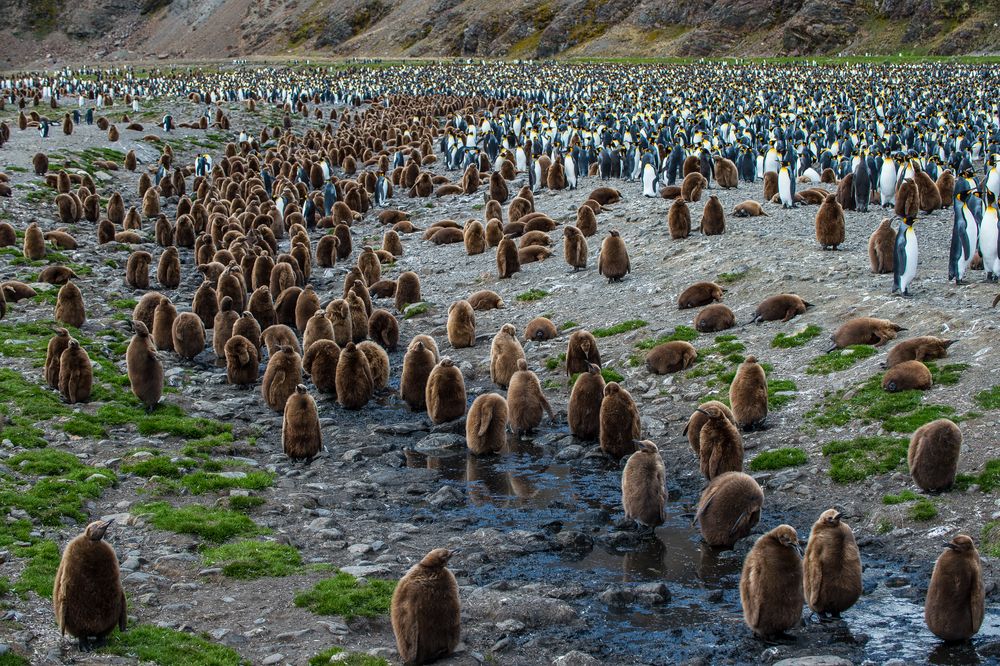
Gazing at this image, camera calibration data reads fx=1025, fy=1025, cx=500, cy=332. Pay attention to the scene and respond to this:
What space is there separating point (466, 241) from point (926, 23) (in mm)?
58663

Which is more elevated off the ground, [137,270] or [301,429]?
[137,270]

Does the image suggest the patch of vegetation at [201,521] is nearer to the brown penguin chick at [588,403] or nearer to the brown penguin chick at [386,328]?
the brown penguin chick at [588,403]

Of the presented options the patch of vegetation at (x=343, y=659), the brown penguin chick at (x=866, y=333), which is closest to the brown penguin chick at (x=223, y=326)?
the brown penguin chick at (x=866, y=333)

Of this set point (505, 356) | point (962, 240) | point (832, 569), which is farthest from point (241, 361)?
point (962, 240)

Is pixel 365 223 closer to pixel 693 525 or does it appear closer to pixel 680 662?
pixel 693 525

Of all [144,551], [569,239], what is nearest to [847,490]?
[144,551]

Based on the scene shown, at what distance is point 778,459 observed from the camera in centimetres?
967

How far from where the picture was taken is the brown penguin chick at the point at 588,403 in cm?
1074

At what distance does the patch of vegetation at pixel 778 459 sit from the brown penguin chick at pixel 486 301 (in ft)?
22.3

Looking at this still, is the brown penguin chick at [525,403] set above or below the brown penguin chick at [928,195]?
below

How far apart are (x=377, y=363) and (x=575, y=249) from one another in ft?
16.4

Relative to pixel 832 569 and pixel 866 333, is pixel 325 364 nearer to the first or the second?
pixel 866 333

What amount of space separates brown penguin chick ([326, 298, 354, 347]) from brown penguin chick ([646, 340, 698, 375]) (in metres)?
4.42

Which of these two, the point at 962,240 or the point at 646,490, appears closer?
the point at 646,490
